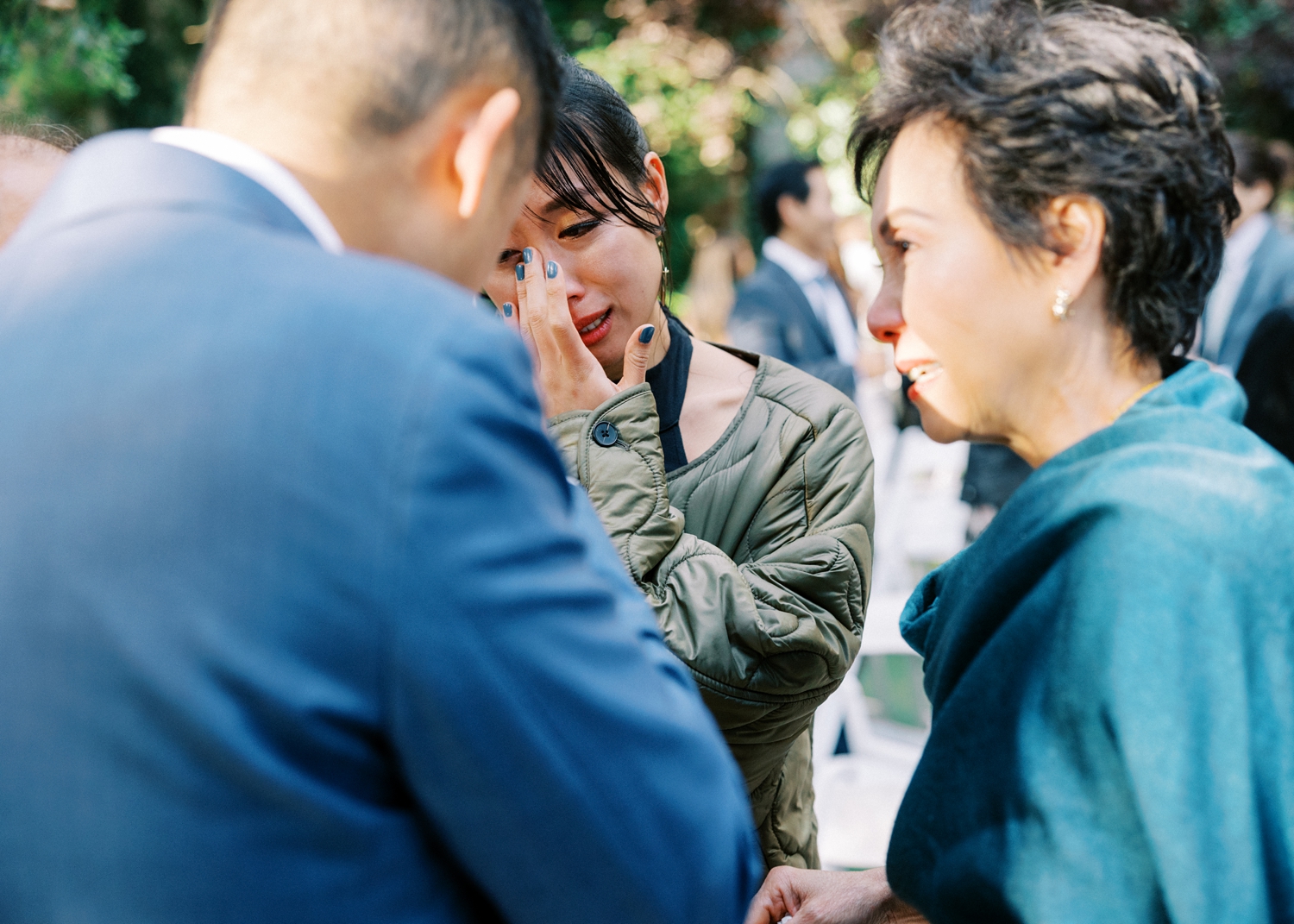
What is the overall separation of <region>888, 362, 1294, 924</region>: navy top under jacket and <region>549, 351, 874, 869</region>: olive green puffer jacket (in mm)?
496

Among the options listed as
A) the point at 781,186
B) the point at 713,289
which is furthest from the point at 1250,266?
the point at 713,289

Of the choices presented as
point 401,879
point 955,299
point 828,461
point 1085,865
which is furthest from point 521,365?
point 828,461

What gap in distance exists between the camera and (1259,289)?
522 cm

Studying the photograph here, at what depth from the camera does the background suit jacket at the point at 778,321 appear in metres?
5.46

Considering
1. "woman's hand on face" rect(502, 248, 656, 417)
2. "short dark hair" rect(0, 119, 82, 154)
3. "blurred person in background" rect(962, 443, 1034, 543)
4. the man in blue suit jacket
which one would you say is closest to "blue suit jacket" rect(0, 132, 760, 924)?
the man in blue suit jacket

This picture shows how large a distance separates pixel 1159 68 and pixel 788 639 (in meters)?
0.96

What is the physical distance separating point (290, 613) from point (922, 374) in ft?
3.00

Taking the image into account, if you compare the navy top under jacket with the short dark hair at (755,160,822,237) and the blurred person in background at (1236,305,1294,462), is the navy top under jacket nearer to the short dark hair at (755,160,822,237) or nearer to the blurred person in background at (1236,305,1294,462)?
the blurred person in background at (1236,305,1294,462)

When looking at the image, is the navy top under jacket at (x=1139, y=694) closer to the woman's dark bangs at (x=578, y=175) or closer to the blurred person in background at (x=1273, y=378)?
the woman's dark bangs at (x=578, y=175)

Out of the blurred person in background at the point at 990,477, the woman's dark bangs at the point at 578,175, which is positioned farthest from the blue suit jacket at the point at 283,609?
the blurred person in background at the point at 990,477

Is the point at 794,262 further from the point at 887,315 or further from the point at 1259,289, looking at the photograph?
the point at 887,315

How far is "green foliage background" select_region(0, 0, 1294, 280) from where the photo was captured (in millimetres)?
7555

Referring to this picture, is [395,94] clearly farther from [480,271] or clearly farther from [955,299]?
[955,299]

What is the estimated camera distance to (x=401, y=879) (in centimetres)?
90
